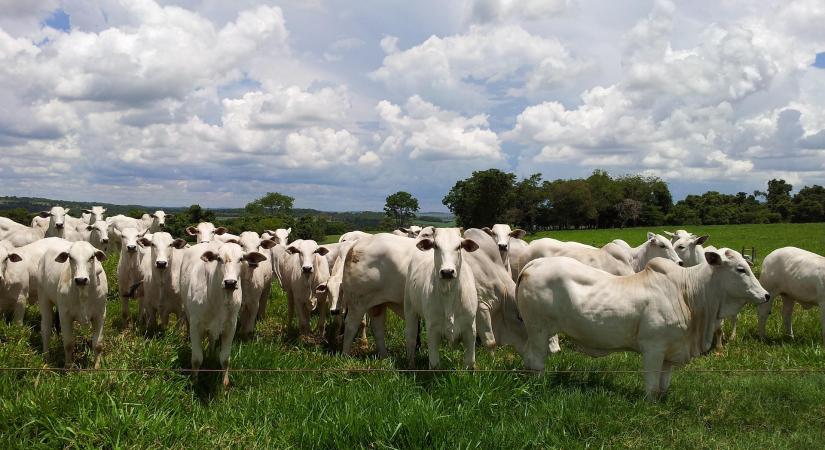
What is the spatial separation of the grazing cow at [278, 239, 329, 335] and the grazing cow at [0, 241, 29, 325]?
14.2 ft

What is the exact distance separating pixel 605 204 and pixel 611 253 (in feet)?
273

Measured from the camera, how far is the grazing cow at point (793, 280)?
11242 mm

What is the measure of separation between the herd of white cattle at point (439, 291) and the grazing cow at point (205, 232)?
71 millimetres

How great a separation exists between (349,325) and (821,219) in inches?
3338

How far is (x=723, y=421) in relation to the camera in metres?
6.69

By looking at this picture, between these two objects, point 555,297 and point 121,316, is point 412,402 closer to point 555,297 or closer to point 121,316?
point 555,297

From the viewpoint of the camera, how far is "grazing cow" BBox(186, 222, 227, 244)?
12.1m

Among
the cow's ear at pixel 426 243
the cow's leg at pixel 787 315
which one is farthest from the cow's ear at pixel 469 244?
the cow's leg at pixel 787 315

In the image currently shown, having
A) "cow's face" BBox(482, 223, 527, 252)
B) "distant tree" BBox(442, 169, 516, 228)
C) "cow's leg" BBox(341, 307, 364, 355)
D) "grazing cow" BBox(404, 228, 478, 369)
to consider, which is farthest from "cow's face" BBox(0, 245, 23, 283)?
"distant tree" BBox(442, 169, 516, 228)

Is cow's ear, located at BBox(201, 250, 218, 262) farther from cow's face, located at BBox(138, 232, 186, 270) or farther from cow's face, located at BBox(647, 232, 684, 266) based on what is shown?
cow's face, located at BBox(647, 232, 684, 266)

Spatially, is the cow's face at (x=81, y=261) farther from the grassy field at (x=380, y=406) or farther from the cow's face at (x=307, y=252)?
the cow's face at (x=307, y=252)

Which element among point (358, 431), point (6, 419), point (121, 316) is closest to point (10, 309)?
point (121, 316)

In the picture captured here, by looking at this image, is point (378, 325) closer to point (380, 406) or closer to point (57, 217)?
point (380, 406)

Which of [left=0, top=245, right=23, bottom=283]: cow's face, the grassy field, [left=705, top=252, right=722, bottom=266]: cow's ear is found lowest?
the grassy field
